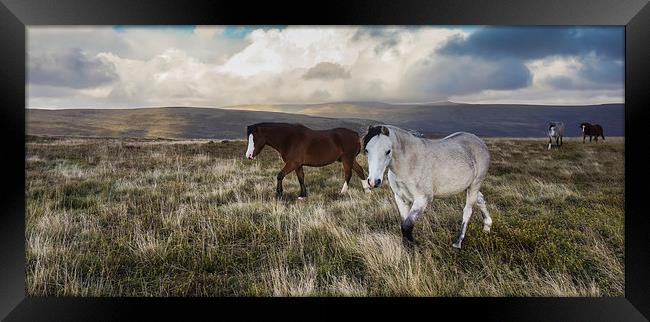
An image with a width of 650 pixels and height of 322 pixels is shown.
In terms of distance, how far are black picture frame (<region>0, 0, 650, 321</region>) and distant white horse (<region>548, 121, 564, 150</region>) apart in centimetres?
115

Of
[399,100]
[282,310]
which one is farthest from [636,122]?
[282,310]

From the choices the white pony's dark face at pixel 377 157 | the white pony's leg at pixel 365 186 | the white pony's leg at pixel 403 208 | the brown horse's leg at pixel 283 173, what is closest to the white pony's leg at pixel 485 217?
the white pony's leg at pixel 403 208

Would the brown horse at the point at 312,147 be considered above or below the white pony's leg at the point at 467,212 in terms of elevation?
above

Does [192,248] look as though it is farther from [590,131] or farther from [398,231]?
[590,131]

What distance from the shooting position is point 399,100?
168 inches

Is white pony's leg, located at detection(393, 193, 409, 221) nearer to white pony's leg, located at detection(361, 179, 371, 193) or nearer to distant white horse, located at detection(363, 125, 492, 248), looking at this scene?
distant white horse, located at detection(363, 125, 492, 248)

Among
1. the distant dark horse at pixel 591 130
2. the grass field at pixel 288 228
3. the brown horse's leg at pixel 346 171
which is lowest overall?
the grass field at pixel 288 228

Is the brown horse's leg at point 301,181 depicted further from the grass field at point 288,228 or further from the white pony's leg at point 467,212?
the white pony's leg at point 467,212

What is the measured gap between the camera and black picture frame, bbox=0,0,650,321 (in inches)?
127

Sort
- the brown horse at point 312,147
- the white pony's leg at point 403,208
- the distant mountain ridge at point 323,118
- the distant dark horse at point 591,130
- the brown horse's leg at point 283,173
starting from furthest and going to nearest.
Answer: the brown horse at point 312,147 < the brown horse's leg at point 283,173 < the distant mountain ridge at point 323,118 < the distant dark horse at point 591,130 < the white pony's leg at point 403,208

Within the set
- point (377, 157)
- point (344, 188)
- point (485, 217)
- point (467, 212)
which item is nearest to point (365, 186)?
point (344, 188)
